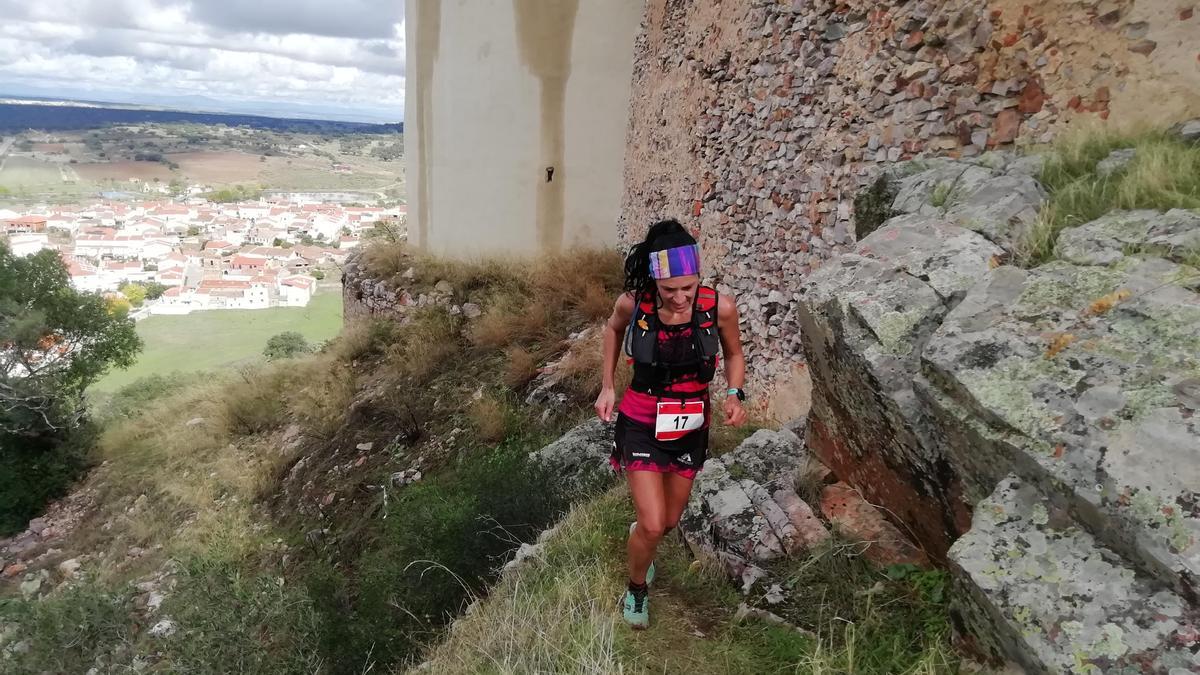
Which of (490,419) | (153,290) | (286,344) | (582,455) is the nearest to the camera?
(582,455)

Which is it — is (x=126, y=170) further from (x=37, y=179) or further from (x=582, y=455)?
(x=582, y=455)

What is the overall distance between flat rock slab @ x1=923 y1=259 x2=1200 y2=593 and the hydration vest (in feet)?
2.19

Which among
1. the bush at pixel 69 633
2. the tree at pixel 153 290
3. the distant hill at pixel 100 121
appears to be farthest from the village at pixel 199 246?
the distant hill at pixel 100 121

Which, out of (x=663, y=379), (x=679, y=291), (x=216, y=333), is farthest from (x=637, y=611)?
(x=216, y=333)

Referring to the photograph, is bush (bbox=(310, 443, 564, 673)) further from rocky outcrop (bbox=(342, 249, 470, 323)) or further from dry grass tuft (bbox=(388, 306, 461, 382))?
rocky outcrop (bbox=(342, 249, 470, 323))

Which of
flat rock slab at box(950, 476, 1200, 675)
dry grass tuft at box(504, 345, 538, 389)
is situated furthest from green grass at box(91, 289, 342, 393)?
flat rock slab at box(950, 476, 1200, 675)

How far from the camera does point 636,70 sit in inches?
327

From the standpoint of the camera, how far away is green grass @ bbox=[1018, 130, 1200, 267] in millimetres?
2143

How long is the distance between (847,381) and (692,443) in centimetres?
58

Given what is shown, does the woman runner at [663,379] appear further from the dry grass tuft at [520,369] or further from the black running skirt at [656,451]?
the dry grass tuft at [520,369]

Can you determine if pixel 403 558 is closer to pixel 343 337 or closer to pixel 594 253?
pixel 594 253

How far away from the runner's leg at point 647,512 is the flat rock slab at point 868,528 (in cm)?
71

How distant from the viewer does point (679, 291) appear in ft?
7.07

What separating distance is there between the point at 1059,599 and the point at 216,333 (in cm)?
3295
